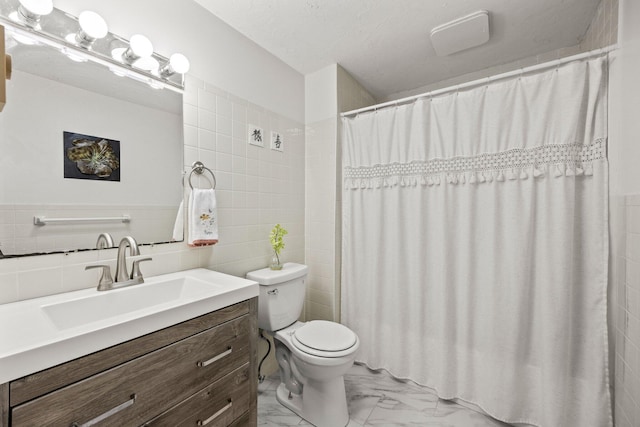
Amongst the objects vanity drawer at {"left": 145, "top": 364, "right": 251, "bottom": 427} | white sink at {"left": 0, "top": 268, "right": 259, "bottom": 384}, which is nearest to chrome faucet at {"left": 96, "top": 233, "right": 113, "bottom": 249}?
white sink at {"left": 0, "top": 268, "right": 259, "bottom": 384}

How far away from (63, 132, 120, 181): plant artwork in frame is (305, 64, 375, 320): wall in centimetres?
131

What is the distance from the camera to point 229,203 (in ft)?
5.33

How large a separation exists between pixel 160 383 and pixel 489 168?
5.92 ft

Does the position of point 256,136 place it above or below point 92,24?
below

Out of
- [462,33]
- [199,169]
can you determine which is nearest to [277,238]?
[199,169]

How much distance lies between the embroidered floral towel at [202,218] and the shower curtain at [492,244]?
100 centimetres

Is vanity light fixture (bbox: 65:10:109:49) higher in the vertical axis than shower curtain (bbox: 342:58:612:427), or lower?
higher

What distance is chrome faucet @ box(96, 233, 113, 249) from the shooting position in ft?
3.71

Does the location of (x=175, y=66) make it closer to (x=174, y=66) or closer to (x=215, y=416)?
(x=174, y=66)

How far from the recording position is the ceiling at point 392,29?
147 cm

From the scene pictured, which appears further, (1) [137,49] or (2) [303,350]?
(2) [303,350]

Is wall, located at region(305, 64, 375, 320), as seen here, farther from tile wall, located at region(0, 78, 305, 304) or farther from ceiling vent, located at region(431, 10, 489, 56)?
ceiling vent, located at region(431, 10, 489, 56)

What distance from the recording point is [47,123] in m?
1.01

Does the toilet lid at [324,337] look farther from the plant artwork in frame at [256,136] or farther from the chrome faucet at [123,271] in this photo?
the plant artwork in frame at [256,136]
